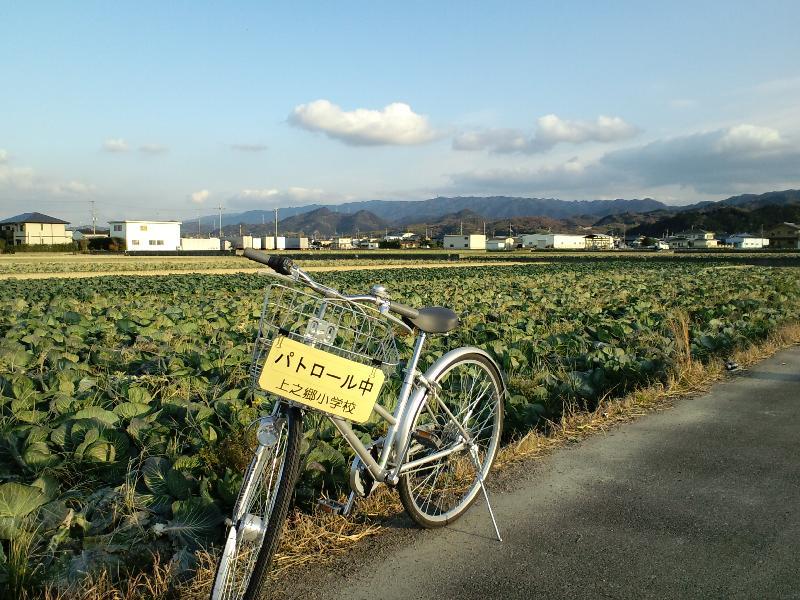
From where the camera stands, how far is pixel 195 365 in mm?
6418

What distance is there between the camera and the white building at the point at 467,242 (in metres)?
129

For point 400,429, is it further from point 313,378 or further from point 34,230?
point 34,230

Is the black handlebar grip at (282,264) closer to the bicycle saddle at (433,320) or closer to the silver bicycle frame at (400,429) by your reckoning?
the silver bicycle frame at (400,429)

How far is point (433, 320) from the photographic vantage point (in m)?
3.09

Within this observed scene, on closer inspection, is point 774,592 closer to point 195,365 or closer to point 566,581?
point 566,581

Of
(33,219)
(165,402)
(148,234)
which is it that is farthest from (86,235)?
(165,402)

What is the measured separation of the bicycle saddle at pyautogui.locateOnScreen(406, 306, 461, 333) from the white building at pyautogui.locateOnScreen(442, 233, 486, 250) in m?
126

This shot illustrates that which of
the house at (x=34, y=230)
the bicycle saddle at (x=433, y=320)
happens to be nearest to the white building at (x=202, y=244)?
the house at (x=34, y=230)

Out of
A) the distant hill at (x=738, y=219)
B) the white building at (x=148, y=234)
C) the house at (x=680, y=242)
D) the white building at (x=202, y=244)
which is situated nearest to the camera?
the white building at (x=148, y=234)

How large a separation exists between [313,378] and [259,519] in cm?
57

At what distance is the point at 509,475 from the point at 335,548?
4.82ft

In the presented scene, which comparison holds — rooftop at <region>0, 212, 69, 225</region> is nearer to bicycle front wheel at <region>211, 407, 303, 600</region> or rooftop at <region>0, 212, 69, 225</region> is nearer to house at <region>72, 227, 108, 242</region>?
house at <region>72, 227, 108, 242</region>

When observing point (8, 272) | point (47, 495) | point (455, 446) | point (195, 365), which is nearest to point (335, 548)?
point (455, 446)

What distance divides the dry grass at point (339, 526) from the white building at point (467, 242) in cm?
12317
